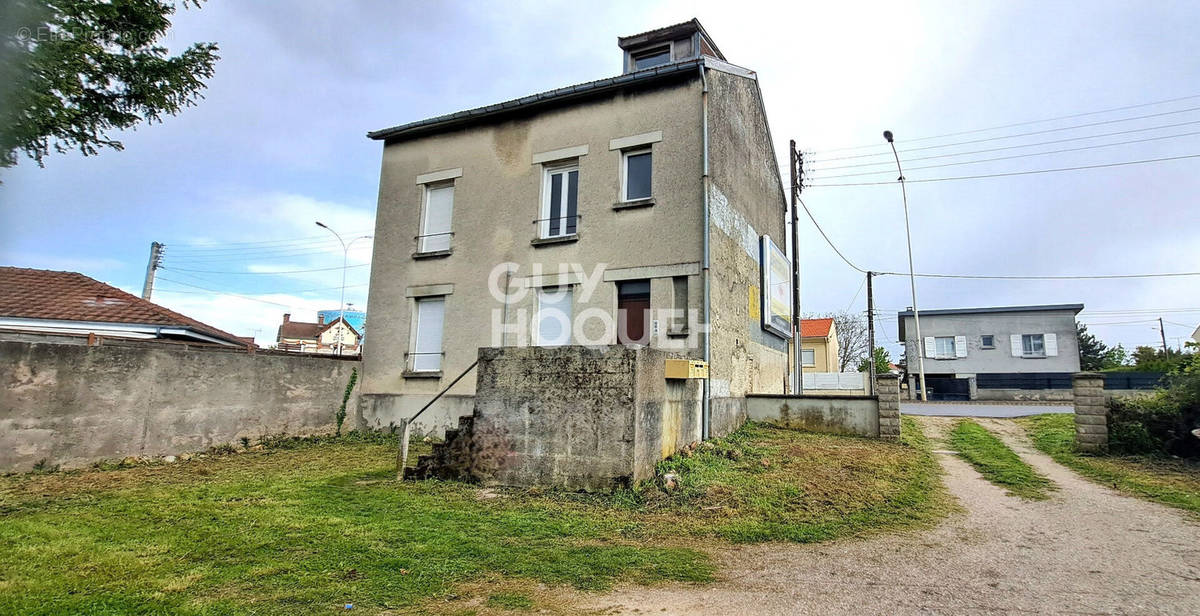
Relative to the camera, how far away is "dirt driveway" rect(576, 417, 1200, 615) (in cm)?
354

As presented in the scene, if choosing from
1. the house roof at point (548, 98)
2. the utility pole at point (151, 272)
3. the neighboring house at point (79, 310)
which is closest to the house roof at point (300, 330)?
the utility pole at point (151, 272)

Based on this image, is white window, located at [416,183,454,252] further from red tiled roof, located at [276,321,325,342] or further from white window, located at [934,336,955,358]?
red tiled roof, located at [276,321,325,342]

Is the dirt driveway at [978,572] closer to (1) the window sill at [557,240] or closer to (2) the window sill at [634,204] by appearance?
(2) the window sill at [634,204]

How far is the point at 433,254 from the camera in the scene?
12812 mm

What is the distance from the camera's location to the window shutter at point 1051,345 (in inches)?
1182

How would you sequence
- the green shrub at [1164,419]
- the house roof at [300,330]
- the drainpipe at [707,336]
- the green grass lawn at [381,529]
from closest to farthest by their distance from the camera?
the green grass lawn at [381,529], the green shrub at [1164,419], the drainpipe at [707,336], the house roof at [300,330]

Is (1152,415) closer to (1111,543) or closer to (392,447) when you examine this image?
(1111,543)

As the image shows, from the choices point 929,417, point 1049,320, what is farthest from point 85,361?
point 1049,320

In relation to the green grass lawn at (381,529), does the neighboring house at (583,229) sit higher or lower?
higher

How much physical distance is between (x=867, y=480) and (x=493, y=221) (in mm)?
8861

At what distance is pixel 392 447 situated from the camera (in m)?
11.0

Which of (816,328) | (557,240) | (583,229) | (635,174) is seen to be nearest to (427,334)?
(557,240)

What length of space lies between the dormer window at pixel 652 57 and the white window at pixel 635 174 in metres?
3.30

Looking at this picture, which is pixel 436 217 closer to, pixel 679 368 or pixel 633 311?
pixel 633 311
